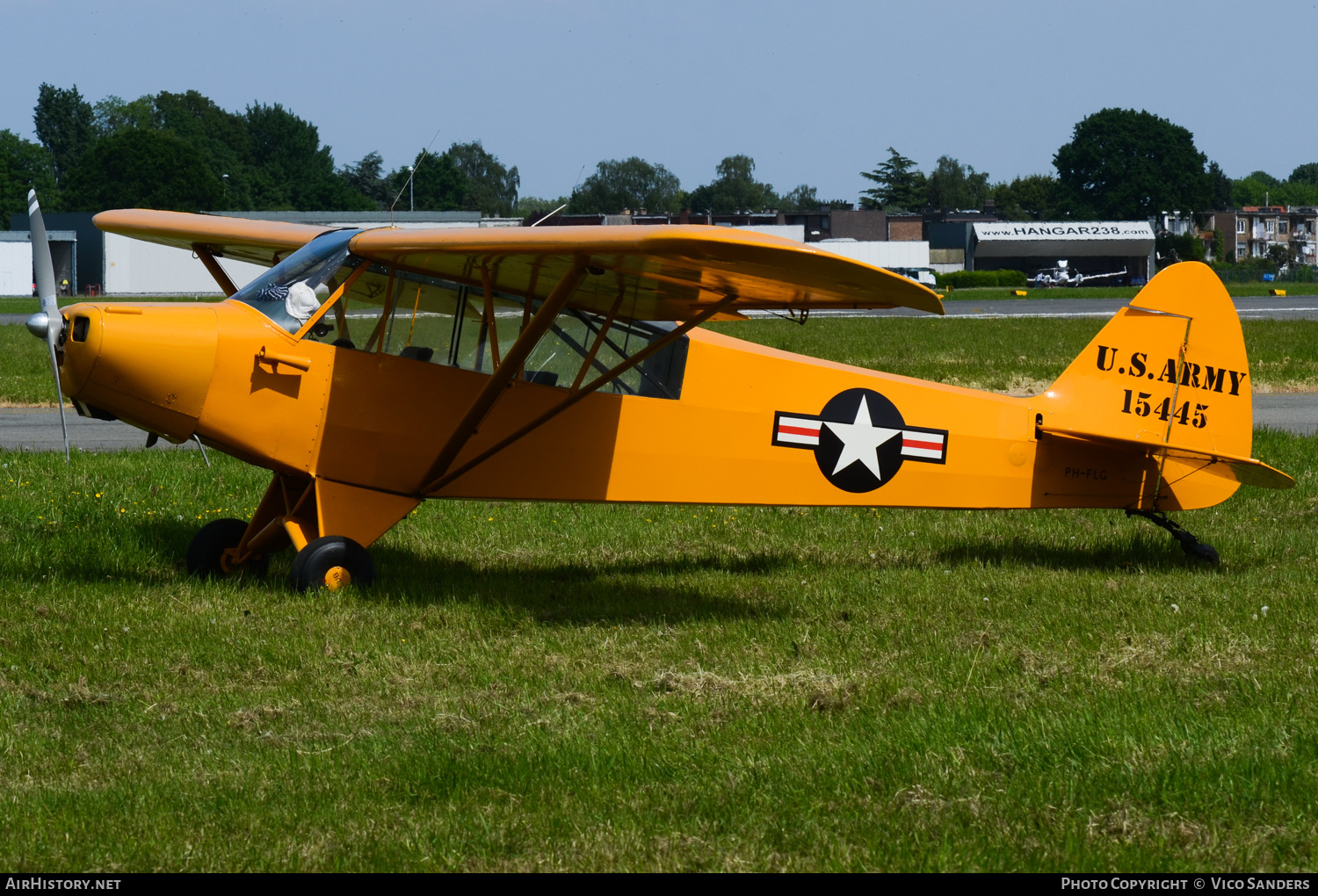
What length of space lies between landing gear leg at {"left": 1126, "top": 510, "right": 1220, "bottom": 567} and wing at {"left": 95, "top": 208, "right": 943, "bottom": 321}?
3369 mm

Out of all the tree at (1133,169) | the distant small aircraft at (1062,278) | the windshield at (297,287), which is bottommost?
the windshield at (297,287)

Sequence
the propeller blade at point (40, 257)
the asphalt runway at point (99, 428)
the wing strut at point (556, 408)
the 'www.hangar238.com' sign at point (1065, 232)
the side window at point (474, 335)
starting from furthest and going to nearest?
1. the 'www.hangar238.com' sign at point (1065, 232)
2. the asphalt runway at point (99, 428)
3. the propeller blade at point (40, 257)
4. the side window at point (474, 335)
5. the wing strut at point (556, 408)

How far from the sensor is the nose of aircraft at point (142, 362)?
24.7ft

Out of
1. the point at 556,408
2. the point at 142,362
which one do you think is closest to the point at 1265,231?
the point at 556,408

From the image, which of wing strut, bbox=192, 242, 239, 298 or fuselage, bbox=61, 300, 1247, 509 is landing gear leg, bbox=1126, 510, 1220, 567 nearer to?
fuselage, bbox=61, 300, 1247, 509

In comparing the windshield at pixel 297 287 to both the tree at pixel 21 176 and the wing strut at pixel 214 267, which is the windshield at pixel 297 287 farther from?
the tree at pixel 21 176

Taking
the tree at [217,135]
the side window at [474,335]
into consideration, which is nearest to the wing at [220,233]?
the side window at [474,335]

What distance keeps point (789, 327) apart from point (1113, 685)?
3316cm

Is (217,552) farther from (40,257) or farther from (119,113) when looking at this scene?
(119,113)

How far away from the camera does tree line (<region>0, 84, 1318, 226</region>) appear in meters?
112

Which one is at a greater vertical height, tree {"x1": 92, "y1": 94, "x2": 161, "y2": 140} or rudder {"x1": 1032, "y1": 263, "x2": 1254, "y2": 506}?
tree {"x1": 92, "y1": 94, "x2": 161, "y2": 140}

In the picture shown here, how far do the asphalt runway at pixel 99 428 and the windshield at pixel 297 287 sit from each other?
21.8 ft

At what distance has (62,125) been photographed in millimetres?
167500

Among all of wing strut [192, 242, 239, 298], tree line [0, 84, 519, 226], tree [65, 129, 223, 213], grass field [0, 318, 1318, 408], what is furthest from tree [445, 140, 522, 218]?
wing strut [192, 242, 239, 298]
